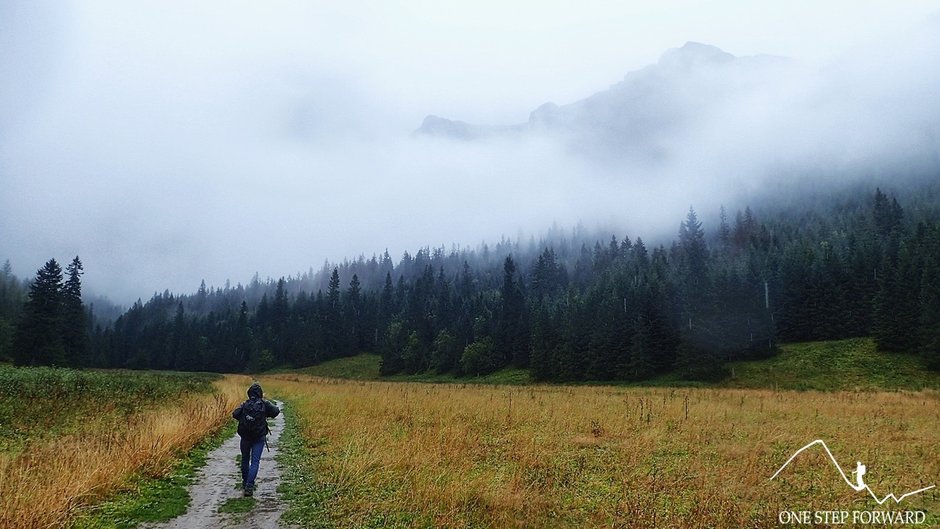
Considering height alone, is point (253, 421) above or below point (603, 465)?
above

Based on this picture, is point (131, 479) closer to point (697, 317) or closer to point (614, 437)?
point (614, 437)

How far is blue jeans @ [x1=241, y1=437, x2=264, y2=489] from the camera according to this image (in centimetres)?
931

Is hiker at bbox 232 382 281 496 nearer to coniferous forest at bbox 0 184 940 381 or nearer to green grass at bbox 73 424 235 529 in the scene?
green grass at bbox 73 424 235 529

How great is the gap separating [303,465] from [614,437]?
31.0ft

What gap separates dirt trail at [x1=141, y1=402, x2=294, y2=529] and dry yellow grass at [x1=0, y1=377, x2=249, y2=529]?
1.00 meters

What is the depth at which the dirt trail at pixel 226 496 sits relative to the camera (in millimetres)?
7395

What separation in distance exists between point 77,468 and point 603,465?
34.6ft

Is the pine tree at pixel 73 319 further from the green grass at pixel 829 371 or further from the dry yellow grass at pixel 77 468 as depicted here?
the dry yellow grass at pixel 77 468

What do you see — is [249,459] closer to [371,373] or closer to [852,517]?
[852,517]

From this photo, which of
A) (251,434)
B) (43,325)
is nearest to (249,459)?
(251,434)

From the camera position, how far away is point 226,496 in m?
8.97

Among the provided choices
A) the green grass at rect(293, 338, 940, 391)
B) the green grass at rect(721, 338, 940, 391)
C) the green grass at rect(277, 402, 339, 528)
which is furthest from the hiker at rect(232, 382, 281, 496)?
the green grass at rect(721, 338, 940, 391)

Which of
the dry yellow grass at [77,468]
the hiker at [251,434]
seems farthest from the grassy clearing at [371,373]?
the hiker at [251,434]

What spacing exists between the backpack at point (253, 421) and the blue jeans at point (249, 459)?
0.13m
